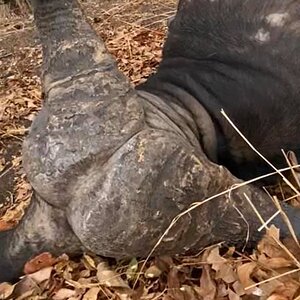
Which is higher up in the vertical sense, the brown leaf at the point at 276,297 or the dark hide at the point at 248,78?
the dark hide at the point at 248,78

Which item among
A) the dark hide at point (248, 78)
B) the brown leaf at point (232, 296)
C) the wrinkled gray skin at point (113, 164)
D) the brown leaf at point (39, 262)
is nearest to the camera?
the wrinkled gray skin at point (113, 164)

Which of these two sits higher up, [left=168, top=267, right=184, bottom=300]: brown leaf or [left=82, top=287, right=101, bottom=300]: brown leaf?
[left=168, top=267, right=184, bottom=300]: brown leaf

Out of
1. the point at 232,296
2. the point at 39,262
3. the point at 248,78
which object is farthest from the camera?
the point at 248,78

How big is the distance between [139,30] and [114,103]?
6.68ft

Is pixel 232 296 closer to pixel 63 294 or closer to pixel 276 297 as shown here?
pixel 276 297

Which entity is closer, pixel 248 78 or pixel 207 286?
pixel 207 286

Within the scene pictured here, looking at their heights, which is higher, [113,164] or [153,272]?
[113,164]

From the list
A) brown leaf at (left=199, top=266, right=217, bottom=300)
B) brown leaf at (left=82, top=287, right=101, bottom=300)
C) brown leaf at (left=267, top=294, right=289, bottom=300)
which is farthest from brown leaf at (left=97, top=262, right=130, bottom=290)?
brown leaf at (left=267, top=294, right=289, bottom=300)

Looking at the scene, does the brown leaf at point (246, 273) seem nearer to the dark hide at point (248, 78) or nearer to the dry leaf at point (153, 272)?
the dry leaf at point (153, 272)

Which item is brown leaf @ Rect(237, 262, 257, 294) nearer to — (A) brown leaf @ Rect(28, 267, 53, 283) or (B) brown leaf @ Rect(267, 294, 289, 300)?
(B) brown leaf @ Rect(267, 294, 289, 300)

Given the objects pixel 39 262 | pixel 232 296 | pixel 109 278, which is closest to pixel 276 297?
pixel 232 296

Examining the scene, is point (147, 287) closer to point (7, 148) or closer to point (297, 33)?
point (297, 33)

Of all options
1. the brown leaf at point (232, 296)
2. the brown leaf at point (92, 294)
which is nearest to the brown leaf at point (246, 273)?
Answer: the brown leaf at point (232, 296)

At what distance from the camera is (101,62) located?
153cm
